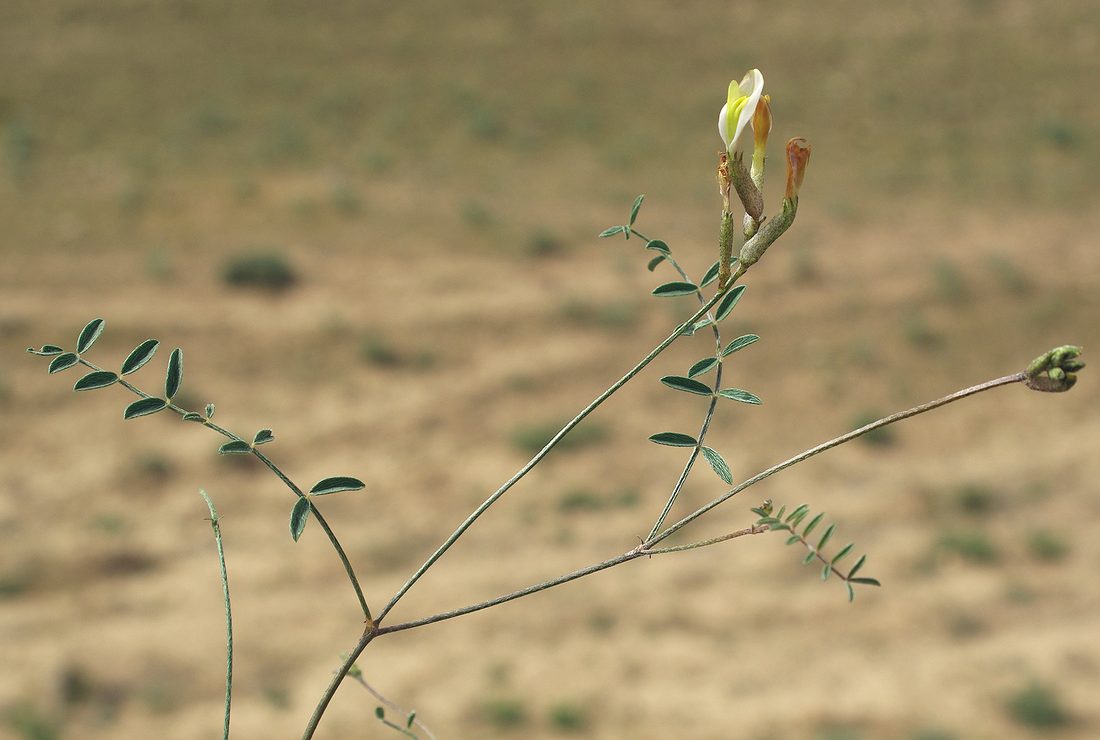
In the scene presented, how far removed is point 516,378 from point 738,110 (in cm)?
952

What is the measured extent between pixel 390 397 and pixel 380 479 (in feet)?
3.80

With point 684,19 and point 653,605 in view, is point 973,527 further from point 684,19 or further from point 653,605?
point 684,19

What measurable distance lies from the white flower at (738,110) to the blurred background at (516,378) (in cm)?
635

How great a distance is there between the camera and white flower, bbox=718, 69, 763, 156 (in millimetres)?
854

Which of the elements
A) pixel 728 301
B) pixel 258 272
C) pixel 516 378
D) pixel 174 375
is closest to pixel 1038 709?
pixel 516 378

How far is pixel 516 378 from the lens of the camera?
10.4 metres

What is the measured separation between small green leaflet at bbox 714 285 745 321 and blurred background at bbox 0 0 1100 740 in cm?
621

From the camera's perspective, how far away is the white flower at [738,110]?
85cm

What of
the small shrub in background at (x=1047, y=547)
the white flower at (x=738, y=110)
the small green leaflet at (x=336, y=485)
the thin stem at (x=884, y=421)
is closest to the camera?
the thin stem at (x=884, y=421)

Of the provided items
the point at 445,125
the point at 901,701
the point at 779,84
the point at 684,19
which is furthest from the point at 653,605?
the point at 684,19

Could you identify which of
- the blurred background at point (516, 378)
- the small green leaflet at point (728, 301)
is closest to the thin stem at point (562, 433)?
the small green leaflet at point (728, 301)

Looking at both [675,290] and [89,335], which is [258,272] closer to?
[89,335]

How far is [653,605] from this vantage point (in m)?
7.89

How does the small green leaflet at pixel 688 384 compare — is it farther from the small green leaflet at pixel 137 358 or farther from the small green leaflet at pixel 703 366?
the small green leaflet at pixel 137 358
